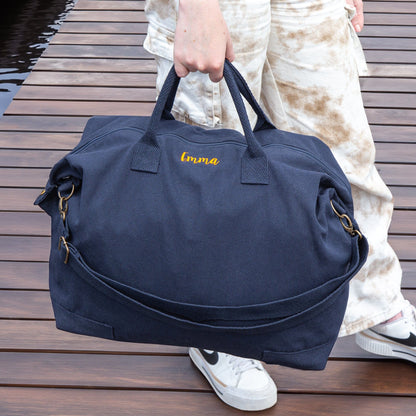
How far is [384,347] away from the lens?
4.99 feet

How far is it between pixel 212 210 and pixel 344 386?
681mm

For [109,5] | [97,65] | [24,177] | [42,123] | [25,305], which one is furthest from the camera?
[109,5]

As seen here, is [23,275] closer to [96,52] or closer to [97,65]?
[97,65]

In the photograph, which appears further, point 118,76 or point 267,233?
point 118,76

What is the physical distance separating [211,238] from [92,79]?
2102mm

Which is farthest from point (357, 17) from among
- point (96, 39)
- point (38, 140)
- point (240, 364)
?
point (96, 39)

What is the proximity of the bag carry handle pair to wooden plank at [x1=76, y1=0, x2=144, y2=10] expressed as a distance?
283cm

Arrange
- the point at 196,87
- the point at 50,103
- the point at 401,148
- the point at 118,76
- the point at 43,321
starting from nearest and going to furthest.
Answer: the point at 196,87 → the point at 43,321 → the point at 401,148 → the point at 50,103 → the point at 118,76

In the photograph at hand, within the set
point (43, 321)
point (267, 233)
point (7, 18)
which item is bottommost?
point (7, 18)

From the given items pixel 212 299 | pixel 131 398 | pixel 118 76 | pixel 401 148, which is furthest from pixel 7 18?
pixel 212 299

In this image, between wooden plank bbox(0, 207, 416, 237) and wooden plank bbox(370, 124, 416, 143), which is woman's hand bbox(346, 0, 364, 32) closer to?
wooden plank bbox(0, 207, 416, 237)

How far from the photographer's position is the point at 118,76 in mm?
2994

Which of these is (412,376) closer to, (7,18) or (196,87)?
(196,87)

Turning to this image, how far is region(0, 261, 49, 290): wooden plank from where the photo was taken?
1.80 m
